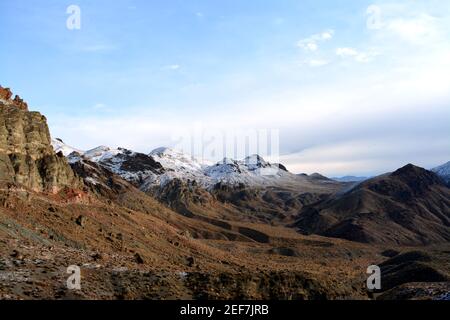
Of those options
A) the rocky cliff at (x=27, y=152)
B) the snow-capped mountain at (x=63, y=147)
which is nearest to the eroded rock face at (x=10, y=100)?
the rocky cliff at (x=27, y=152)

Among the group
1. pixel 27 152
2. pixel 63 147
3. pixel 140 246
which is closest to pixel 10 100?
pixel 27 152

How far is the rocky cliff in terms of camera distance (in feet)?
143

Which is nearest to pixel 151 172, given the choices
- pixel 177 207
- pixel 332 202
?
pixel 177 207

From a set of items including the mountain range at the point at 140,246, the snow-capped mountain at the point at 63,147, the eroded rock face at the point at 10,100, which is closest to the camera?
the mountain range at the point at 140,246

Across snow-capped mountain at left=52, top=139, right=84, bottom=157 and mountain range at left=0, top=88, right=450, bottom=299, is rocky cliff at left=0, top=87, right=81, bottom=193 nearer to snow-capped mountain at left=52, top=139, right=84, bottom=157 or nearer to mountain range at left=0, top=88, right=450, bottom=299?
mountain range at left=0, top=88, right=450, bottom=299

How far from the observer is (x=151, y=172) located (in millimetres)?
171750

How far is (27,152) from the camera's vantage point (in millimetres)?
46781

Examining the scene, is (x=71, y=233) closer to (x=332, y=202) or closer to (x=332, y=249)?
(x=332, y=249)

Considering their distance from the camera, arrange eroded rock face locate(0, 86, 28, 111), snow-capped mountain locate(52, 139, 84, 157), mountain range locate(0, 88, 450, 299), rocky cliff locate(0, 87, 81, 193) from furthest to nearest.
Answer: snow-capped mountain locate(52, 139, 84, 157) → eroded rock face locate(0, 86, 28, 111) → rocky cliff locate(0, 87, 81, 193) → mountain range locate(0, 88, 450, 299)

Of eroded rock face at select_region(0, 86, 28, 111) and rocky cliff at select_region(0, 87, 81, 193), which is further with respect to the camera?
eroded rock face at select_region(0, 86, 28, 111)

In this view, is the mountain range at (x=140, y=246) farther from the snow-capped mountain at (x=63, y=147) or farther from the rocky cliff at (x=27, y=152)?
the snow-capped mountain at (x=63, y=147)

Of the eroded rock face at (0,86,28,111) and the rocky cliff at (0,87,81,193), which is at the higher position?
the eroded rock face at (0,86,28,111)

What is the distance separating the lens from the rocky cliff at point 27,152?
43441 mm

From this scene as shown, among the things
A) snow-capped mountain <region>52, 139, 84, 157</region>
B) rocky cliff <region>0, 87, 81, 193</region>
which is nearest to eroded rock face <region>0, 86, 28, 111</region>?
rocky cliff <region>0, 87, 81, 193</region>
